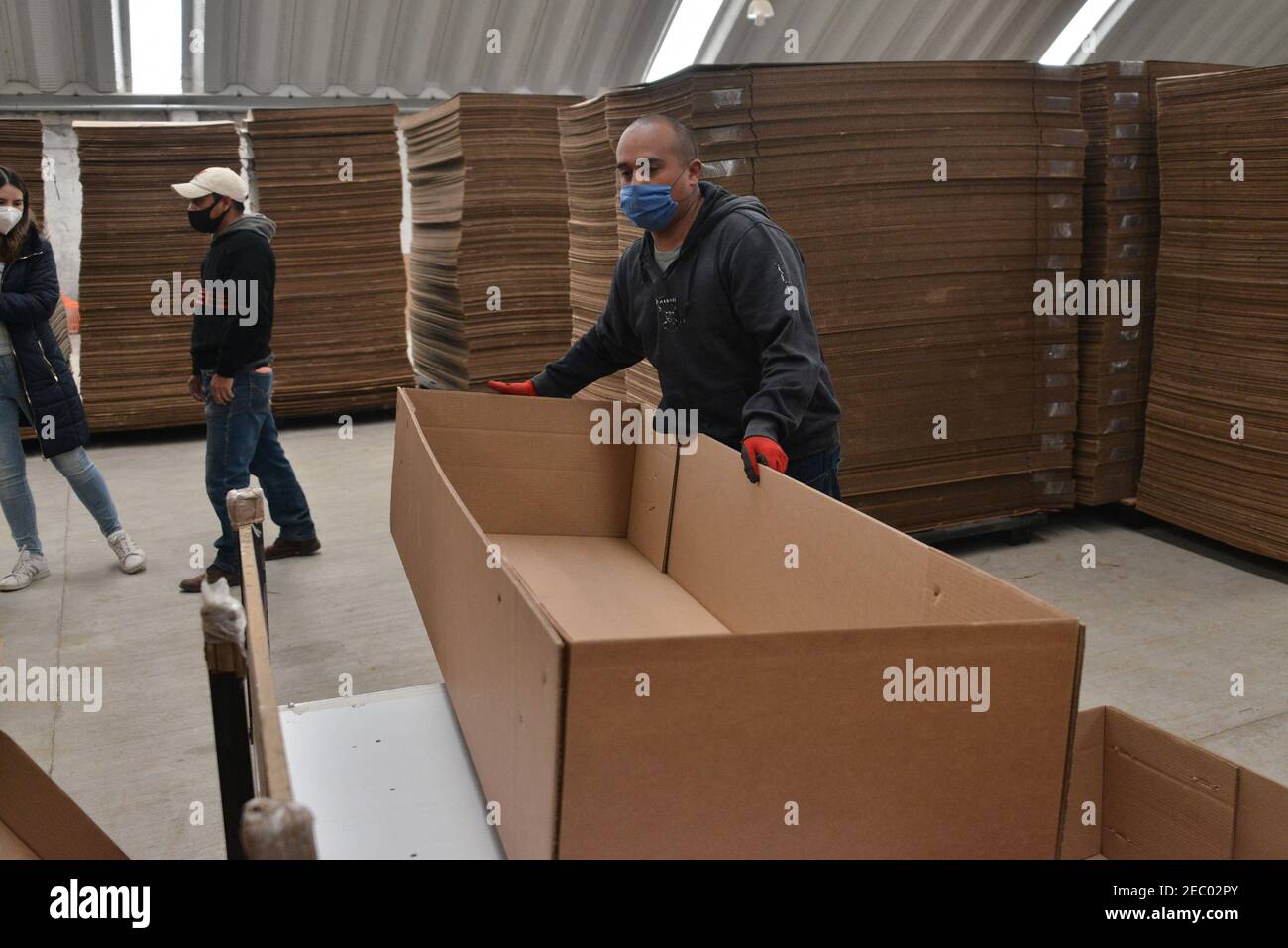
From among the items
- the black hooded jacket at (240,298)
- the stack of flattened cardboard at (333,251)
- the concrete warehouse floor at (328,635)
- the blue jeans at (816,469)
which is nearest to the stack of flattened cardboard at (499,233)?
the stack of flattened cardboard at (333,251)

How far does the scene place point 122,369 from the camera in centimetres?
833

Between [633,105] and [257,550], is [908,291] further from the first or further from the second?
[257,550]

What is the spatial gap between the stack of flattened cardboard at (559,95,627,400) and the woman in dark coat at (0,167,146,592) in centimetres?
247

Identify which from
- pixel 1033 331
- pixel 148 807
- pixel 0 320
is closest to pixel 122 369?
pixel 0 320

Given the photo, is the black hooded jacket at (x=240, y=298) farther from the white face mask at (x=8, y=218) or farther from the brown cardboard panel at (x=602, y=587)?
the brown cardboard panel at (x=602, y=587)

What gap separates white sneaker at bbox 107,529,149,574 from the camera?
555 cm

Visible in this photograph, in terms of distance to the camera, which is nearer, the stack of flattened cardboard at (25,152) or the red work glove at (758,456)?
the red work glove at (758,456)

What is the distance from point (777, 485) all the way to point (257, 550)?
1027 millimetres

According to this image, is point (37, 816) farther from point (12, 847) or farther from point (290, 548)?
point (290, 548)

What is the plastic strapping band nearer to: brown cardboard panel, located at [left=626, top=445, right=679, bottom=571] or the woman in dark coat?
brown cardboard panel, located at [left=626, top=445, right=679, bottom=571]

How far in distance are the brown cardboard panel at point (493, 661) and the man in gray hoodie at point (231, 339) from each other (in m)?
2.85

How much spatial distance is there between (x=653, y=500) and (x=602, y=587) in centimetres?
31

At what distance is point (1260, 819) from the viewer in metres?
1.86

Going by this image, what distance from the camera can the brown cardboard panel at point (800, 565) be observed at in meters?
1.66
